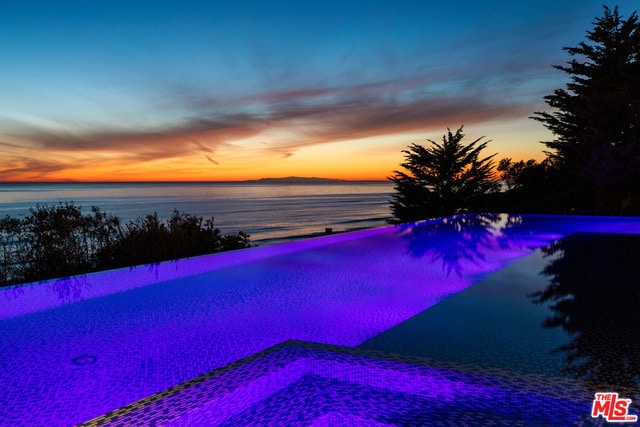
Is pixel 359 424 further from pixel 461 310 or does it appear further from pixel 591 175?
pixel 591 175

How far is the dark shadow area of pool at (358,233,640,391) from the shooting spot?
321cm

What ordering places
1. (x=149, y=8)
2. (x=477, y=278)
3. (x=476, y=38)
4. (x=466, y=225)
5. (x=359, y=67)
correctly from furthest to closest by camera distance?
Result: (x=359, y=67) < (x=476, y=38) < (x=466, y=225) < (x=149, y=8) < (x=477, y=278)

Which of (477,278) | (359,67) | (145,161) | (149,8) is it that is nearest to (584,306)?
(477,278)

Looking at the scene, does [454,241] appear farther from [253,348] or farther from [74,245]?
[74,245]

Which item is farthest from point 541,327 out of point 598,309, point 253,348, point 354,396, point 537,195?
point 537,195

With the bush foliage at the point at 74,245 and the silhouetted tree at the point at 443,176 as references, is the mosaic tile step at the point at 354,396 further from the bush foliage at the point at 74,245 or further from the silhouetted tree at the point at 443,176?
the silhouetted tree at the point at 443,176

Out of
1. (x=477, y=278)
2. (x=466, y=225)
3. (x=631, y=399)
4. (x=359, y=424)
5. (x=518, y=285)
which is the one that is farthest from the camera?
(x=466, y=225)

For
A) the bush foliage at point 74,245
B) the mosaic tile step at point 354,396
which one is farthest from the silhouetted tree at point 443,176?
the mosaic tile step at point 354,396

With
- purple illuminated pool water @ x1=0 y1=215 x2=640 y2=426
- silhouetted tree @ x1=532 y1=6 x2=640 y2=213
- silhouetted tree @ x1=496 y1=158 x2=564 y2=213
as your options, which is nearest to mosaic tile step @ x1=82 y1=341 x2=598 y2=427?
purple illuminated pool water @ x1=0 y1=215 x2=640 y2=426

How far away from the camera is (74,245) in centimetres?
758

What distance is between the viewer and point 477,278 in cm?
663

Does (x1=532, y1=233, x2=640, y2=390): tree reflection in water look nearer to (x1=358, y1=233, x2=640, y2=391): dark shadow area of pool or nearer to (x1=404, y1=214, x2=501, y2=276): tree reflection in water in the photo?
(x1=358, y1=233, x2=640, y2=391): dark shadow area of pool

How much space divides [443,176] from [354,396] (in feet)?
61.4

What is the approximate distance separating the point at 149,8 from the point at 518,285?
12.8 m
